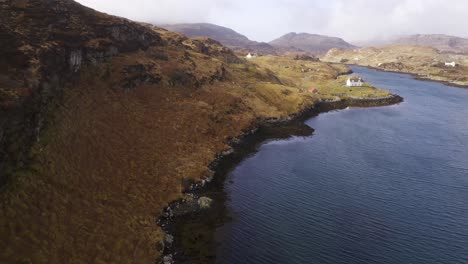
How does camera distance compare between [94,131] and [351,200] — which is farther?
[94,131]

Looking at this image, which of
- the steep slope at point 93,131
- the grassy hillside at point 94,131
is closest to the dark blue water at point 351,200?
the grassy hillside at point 94,131

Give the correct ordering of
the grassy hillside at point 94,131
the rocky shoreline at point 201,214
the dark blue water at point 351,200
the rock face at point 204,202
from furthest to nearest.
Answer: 1. the rock face at point 204,202
2. the dark blue water at point 351,200
3. the rocky shoreline at point 201,214
4. the grassy hillside at point 94,131

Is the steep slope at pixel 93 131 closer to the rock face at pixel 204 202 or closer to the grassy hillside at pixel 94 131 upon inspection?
the grassy hillside at pixel 94 131

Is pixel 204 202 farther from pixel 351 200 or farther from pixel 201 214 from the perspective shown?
pixel 351 200

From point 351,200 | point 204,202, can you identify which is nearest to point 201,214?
point 204,202

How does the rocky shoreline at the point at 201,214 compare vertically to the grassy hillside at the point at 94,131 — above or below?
below

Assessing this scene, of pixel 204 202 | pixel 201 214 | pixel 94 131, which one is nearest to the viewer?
pixel 201 214

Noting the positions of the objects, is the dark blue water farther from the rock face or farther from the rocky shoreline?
the rock face

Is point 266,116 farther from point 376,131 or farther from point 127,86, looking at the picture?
point 127,86

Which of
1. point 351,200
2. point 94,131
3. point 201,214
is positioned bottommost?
point 201,214
